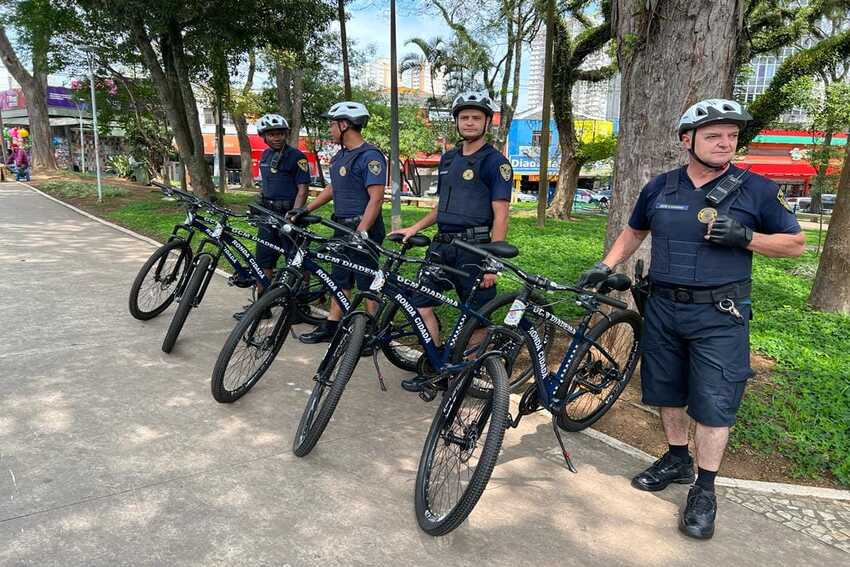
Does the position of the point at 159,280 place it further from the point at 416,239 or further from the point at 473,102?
the point at 473,102

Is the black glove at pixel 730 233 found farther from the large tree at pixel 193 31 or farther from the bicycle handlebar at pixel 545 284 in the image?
the large tree at pixel 193 31

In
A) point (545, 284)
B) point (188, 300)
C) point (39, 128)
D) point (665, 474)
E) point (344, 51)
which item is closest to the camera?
point (545, 284)

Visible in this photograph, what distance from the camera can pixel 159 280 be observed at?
17.6 ft

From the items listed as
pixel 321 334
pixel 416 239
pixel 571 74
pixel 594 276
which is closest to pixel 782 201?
pixel 594 276

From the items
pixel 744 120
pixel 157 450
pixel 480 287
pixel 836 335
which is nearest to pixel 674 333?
pixel 744 120

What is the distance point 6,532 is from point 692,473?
3.35 meters

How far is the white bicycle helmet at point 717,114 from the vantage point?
272 centimetres

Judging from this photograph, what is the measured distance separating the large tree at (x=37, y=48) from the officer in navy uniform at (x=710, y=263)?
15.9 m

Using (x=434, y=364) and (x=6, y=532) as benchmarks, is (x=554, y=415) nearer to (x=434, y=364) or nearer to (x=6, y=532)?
(x=434, y=364)

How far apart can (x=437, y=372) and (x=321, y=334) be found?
1.34 metres

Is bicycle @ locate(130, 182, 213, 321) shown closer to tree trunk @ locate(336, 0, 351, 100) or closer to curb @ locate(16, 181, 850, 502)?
curb @ locate(16, 181, 850, 502)

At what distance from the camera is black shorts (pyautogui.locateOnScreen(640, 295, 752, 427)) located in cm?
282

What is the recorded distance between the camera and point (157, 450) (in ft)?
10.6

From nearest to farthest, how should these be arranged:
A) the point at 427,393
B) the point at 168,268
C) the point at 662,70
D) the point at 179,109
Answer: the point at 427,393 < the point at 662,70 < the point at 168,268 < the point at 179,109
